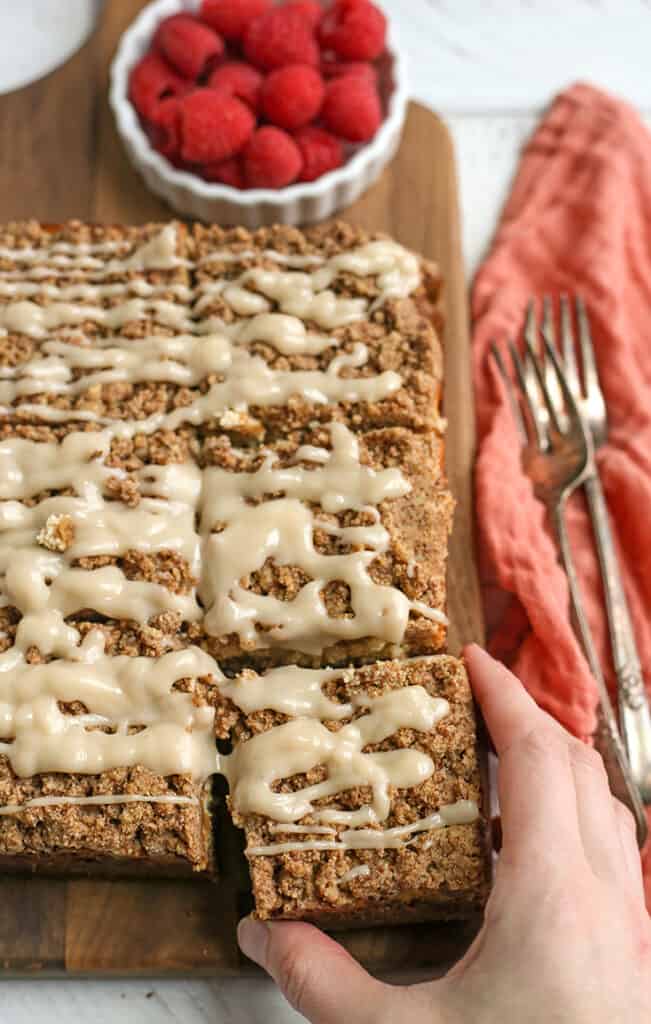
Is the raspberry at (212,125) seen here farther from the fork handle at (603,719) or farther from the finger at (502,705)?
the finger at (502,705)

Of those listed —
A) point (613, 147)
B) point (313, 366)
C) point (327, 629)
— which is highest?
point (613, 147)

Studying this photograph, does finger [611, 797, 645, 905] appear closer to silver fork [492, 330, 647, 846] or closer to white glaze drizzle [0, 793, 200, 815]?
silver fork [492, 330, 647, 846]

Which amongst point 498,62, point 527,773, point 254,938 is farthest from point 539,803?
point 498,62


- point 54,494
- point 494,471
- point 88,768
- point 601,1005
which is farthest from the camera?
point 494,471

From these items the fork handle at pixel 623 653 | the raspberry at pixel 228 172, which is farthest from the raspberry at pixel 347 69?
the fork handle at pixel 623 653

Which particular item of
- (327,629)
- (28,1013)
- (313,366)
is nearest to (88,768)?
(327,629)

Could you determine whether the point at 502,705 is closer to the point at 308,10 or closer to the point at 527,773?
the point at 527,773

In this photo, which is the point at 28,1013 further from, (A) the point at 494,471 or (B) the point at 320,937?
(A) the point at 494,471

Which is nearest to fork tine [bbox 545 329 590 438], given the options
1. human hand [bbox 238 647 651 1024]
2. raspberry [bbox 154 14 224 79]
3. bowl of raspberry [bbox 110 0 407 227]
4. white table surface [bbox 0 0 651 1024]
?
white table surface [bbox 0 0 651 1024]
